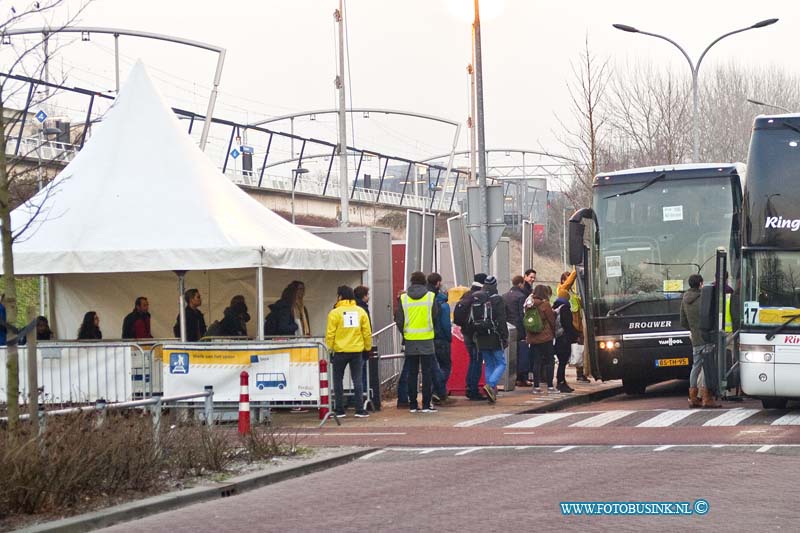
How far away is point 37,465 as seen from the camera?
31.9 feet

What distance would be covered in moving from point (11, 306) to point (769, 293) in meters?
9.97

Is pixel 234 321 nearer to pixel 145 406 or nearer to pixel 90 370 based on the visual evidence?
pixel 90 370

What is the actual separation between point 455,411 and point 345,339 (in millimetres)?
2506

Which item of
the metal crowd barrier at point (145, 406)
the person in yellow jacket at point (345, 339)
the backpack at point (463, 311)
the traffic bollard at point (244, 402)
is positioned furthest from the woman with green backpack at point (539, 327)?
the metal crowd barrier at point (145, 406)

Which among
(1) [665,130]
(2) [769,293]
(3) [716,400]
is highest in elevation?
(1) [665,130]

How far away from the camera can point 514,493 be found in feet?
35.1

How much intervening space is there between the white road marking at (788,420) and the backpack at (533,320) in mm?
5122

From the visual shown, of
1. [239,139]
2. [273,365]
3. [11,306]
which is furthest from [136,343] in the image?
[239,139]

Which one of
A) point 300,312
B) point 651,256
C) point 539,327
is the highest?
point 651,256

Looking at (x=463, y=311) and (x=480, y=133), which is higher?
(x=480, y=133)

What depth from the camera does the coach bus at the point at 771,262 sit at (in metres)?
16.5

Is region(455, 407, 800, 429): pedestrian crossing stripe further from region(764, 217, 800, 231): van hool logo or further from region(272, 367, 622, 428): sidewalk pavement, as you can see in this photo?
region(764, 217, 800, 231): van hool logo

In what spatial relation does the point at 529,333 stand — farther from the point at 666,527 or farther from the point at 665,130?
the point at 665,130

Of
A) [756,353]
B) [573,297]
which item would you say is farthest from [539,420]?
[573,297]
